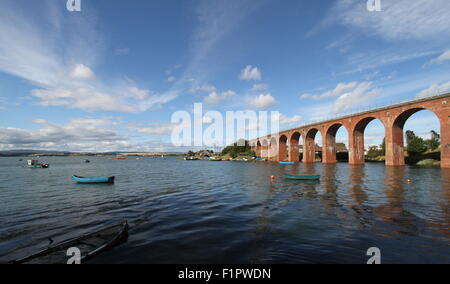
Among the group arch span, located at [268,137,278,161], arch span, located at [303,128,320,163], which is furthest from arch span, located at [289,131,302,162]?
arch span, located at [268,137,278,161]

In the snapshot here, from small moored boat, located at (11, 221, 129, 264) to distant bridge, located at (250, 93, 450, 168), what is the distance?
50.0 m

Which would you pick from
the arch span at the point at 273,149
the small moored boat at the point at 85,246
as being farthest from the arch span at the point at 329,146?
the small moored boat at the point at 85,246

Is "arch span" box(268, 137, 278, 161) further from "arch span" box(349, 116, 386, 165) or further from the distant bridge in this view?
"arch span" box(349, 116, 386, 165)

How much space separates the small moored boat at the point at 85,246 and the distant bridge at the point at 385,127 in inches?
1968

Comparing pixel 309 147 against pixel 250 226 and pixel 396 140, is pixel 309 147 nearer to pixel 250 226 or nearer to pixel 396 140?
pixel 396 140

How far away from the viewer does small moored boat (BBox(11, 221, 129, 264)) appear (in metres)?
7.07

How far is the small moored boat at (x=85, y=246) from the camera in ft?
23.2

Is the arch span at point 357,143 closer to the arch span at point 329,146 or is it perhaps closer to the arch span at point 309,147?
the arch span at point 329,146

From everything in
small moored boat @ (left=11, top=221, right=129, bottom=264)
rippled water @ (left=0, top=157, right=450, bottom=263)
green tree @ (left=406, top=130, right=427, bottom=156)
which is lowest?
rippled water @ (left=0, top=157, right=450, bottom=263)

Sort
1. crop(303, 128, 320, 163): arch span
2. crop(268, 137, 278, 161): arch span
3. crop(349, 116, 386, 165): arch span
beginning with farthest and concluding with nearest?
1. crop(268, 137, 278, 161): arch span
2. crop(303, 128, 320, 163): arch span
3. crop(349, 116, 386, 165): arch span

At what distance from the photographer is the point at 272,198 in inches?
696
